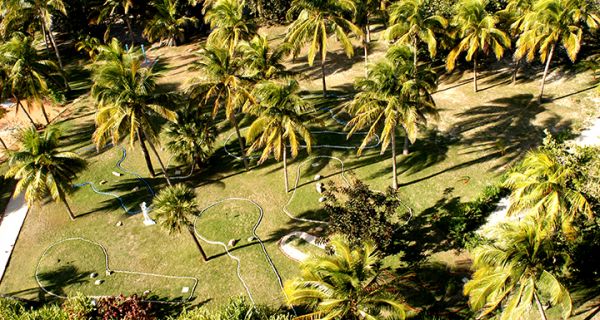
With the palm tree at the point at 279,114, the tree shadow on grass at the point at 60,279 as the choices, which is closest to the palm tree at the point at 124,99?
the palm tree at the point at 279,114

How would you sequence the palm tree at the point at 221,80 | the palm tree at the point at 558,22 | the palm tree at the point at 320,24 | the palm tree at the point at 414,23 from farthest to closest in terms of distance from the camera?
the palm tree at the point at 320,24 → the palm tree at the point at 414,23 → the palm tree at the point at 558,22 → the palm tree at the point at 221,80

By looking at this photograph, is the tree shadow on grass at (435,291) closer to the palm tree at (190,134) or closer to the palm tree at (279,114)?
the palm tree at (279,114)

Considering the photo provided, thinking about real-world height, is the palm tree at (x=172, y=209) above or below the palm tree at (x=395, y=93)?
below

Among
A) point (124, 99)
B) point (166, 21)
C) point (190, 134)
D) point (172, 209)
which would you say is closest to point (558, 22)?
point (190, 134)

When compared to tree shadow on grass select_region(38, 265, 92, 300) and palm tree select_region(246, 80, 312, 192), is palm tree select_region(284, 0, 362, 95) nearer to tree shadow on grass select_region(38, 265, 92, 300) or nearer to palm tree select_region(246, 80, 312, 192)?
palm tree select_region(246, 80, 312, 192)

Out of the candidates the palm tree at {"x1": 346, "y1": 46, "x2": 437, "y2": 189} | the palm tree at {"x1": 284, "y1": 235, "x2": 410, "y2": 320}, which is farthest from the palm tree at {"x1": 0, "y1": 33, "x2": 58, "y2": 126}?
the palm tree at {"x1": 284, "y1": 235, "x2": 410, "y2": 320}
